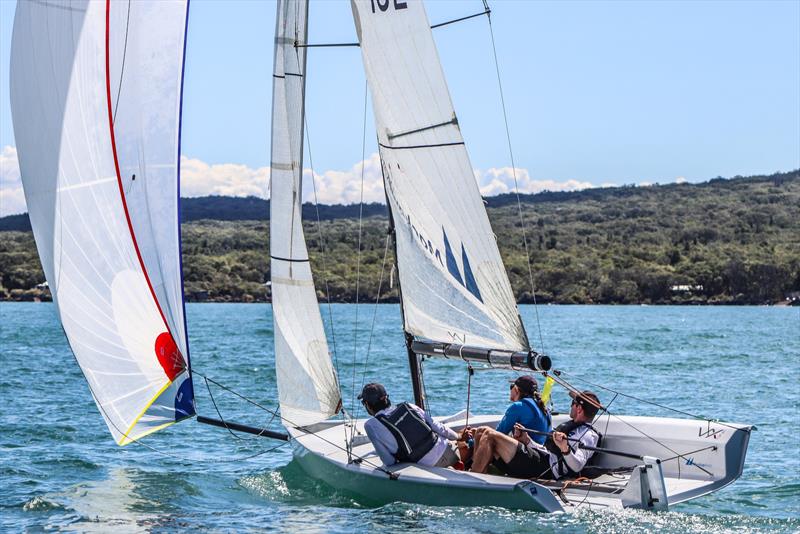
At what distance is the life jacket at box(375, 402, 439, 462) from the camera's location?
31.3 ft

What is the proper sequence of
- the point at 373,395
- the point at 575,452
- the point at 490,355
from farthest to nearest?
the point at 490,355, the point at 575,452, the point at 373,395

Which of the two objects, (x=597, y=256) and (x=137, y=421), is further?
(x=597, y=256)

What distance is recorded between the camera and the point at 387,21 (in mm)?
10250

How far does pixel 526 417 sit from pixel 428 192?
2285mm

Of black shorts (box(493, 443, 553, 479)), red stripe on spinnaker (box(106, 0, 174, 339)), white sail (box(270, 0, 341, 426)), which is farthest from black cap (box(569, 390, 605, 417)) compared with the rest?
red stripe on spinnaker (box(106, 0, 174, 339))

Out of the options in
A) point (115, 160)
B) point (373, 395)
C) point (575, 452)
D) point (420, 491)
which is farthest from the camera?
point (575, 452)

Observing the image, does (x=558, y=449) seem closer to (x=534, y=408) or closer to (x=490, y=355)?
(x=534, y=408)

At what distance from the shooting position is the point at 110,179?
8.25 m

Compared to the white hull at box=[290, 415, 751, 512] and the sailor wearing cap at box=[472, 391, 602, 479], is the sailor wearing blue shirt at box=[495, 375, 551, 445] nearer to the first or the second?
the sailor wearing cap at box=[472, 391, 602, 479]

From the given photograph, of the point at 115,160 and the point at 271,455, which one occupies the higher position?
the point at 115,160

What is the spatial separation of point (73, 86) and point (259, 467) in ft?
20.2

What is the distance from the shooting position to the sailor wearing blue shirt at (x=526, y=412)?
9.76 metres

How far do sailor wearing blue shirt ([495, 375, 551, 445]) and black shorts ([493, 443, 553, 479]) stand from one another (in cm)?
29

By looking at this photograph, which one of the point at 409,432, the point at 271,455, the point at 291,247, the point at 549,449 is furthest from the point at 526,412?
the point at 271,455
